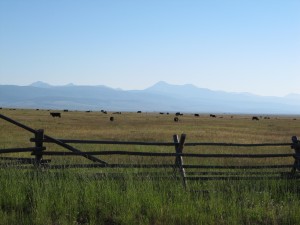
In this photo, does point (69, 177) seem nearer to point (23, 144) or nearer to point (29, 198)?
point (29, 198)

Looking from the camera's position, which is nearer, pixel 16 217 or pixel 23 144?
pixel 16 217

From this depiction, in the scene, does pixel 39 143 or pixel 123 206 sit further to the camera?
pixel 39 143

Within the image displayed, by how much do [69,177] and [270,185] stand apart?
506cm

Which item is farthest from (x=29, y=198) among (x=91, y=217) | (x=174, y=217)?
(x=174, y=217)

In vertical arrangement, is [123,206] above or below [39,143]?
below

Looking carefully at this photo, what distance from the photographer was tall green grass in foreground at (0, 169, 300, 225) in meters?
7.47

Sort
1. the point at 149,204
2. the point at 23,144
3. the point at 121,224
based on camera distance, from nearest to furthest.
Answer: the point at 121,224 < the point at 149,204 < the point at 23,144

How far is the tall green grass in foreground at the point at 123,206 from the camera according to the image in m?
7.47

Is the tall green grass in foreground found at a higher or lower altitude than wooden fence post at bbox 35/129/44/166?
lower

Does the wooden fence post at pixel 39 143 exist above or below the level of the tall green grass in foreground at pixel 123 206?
above

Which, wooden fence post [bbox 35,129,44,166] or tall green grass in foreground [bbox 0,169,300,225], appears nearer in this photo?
tall green grass in foreground [bbox 0,169,300,225]

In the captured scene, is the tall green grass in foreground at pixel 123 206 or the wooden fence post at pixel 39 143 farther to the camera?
the wooden fence post at pixel 39 143

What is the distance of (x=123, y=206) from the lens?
7.84 metres

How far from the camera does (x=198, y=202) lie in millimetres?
8016
